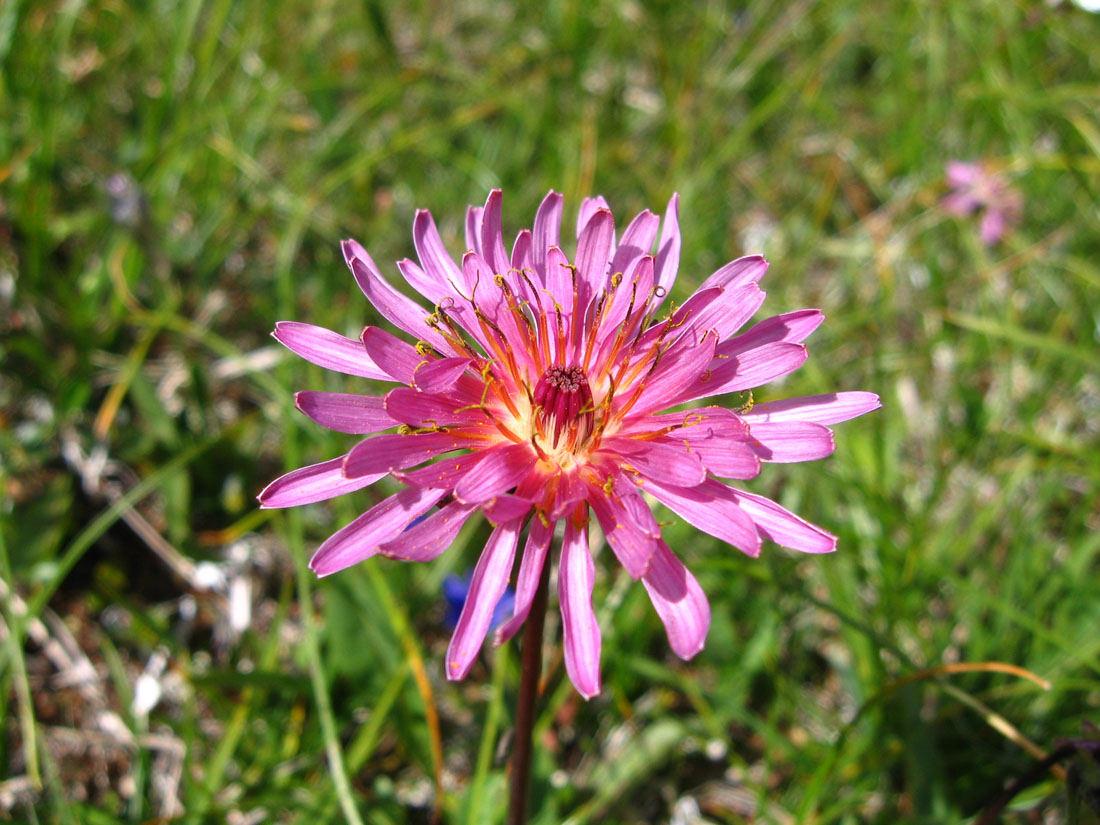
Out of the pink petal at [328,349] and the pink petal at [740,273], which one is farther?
the pink petal at [740,273]

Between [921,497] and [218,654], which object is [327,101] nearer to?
[218,654]

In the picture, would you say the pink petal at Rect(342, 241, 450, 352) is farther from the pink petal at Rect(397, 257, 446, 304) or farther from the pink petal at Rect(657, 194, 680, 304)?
the pink petal at Rect(657, 194, 680, 304)

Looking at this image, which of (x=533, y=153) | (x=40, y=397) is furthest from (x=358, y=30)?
(x=40, y=397)

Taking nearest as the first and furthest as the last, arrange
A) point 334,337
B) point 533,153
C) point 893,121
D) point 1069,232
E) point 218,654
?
point 334,337 → point 218,654 → point 1069,232 → point 533,153 → point 893,121

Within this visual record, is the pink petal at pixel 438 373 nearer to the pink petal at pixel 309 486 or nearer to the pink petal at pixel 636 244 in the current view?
the pink petal at pixel 309 486

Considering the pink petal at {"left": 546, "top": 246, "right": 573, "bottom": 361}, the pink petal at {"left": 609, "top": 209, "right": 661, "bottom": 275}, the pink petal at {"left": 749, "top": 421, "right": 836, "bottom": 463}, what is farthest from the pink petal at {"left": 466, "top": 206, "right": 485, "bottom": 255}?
the pink petal at {"left": 749, "top": 421, "right": 836, "bottom": 463}

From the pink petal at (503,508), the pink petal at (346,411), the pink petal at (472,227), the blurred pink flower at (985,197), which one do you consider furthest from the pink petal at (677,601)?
the blurred pink flower at (985,197)
